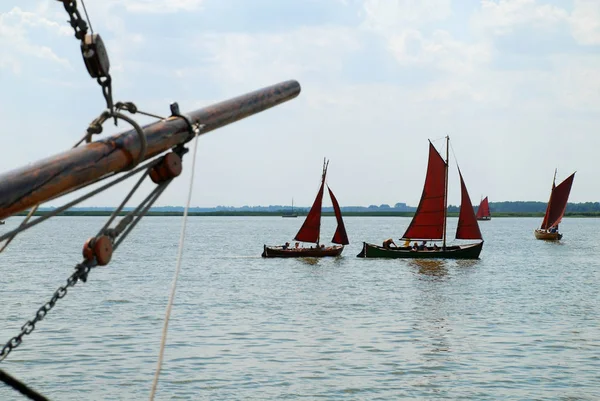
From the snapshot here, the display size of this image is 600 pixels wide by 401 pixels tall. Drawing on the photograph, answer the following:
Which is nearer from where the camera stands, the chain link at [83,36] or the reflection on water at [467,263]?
the chain link at [83,36]

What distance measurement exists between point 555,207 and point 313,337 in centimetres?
7797

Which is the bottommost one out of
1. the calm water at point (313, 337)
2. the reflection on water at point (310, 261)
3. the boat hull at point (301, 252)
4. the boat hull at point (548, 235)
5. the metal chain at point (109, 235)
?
the calm water at point (313, 337)

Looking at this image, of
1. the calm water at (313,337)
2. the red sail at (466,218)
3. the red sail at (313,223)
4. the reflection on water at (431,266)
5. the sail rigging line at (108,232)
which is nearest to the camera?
the sail rigging line at (108,232)

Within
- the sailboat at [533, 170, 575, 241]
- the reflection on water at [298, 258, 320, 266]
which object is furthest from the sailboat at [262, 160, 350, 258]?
the sailboat at [533, 170, 575, 241]

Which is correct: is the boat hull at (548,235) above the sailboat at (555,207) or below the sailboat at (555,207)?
below

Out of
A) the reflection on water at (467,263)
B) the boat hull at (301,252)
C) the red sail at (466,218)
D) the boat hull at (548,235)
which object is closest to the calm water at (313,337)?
the red sail at (466,218)

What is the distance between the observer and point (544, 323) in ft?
112

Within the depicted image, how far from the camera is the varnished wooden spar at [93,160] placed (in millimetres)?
4590

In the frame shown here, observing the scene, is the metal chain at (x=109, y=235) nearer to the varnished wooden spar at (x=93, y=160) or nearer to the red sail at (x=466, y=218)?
the varnished wooden spar at (x=93, y=160)

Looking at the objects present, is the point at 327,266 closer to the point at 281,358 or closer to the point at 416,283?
the point at 416,283

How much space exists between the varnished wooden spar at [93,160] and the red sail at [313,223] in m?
56.7

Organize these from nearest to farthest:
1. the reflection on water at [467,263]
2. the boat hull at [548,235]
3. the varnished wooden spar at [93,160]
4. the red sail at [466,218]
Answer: the varnished wooden spar at [93,160] < the red sail at [466,218] < the reflection on water at [467,263] < the boat hull at [548,235]

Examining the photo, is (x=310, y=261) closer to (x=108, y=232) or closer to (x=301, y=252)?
(x=301, y=252)

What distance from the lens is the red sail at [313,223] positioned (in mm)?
63219
